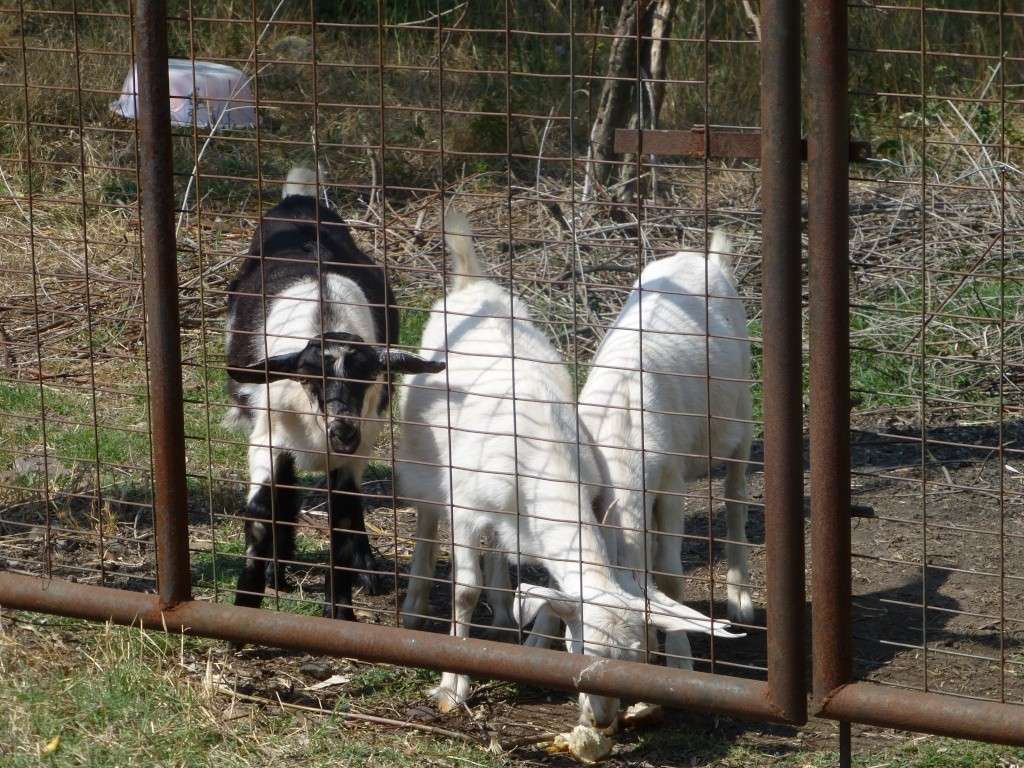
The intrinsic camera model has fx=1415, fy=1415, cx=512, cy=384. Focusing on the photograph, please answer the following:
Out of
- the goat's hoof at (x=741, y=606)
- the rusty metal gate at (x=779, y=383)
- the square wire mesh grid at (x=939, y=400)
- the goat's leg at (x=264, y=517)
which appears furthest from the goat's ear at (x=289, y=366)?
the square wire mesh grid at (x=939, y=400)

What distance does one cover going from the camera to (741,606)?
5.73 metres

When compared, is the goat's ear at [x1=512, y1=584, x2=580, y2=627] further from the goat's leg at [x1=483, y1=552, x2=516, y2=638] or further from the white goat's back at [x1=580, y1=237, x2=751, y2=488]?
the goat's leg at [x1=483, y1=552, x2=516, y2=638]

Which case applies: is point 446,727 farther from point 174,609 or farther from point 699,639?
point 699,639

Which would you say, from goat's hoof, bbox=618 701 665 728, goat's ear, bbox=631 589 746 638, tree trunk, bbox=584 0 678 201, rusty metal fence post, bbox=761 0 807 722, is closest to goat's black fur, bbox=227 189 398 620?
goat's hoof, bbox=618 701 665 728

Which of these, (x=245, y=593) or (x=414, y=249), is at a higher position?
(x=414, y=249)

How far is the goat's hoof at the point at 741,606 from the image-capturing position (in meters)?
5.72

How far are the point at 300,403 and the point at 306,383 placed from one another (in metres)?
0.27

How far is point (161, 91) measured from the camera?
4.09 m

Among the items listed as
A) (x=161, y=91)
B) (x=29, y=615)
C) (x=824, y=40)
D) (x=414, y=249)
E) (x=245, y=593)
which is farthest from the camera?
(x=414, y=249)

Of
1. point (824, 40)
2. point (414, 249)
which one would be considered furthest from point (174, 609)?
point (414, 249)

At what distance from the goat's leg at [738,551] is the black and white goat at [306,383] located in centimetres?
148

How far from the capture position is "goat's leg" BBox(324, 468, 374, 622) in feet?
18.2

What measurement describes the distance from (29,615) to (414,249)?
190 inches

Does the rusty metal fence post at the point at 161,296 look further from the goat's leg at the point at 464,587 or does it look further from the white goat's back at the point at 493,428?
the goat's leg at the point at 464,587
